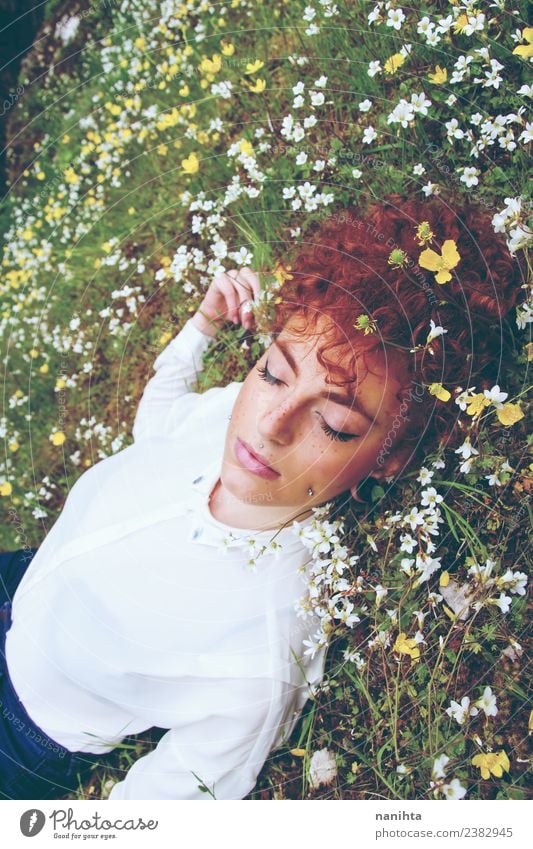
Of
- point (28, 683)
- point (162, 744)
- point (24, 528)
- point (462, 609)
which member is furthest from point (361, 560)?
point (24, 528)

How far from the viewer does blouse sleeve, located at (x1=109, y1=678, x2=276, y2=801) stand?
79 centimetres

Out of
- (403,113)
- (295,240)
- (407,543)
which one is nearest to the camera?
(407,543)

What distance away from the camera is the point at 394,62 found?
0.95m

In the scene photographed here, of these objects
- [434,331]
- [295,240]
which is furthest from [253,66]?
[434,331]

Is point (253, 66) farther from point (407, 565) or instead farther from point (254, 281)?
point (407, 565)

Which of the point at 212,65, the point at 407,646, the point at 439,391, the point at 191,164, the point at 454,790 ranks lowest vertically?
the point at 454,790

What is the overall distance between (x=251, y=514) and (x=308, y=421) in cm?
16

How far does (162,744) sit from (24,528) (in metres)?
0.53

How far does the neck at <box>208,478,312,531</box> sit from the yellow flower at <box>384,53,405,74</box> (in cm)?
62

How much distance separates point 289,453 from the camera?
0.76 m

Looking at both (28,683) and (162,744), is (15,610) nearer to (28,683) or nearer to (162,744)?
(28,683)

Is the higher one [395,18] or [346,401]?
[395,18]

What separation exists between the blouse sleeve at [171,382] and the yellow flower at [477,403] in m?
0.41

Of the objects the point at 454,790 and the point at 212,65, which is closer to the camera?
the point at 454,790
